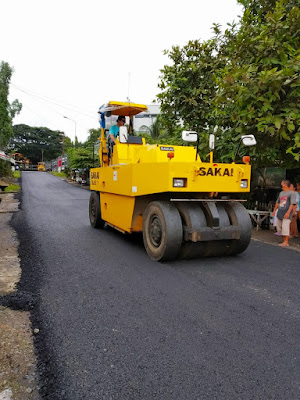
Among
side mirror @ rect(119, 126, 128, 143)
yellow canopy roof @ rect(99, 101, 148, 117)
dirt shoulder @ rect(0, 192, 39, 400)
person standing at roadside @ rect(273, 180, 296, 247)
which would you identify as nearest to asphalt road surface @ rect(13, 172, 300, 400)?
dirt shoulder @ rect(0, 192, 39, 400)

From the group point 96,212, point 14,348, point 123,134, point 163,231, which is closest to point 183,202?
point 163,231

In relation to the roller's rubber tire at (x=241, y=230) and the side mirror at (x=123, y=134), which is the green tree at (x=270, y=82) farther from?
the side mirror at (x=123, y=134)

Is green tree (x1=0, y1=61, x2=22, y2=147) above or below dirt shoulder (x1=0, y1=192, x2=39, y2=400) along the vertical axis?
above

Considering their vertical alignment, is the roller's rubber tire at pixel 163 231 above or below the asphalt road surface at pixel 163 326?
above

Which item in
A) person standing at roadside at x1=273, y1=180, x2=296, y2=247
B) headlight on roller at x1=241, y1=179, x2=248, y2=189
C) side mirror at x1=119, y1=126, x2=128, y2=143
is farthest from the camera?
person standing at roadside at x1=273, y1=180, x2=296, y2=247

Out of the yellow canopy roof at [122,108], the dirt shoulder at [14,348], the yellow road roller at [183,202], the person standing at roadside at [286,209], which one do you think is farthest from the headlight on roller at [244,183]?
the dirt shoulder at [14,348]

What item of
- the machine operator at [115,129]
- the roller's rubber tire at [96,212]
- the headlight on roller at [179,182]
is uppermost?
the machine operator at [115,129]

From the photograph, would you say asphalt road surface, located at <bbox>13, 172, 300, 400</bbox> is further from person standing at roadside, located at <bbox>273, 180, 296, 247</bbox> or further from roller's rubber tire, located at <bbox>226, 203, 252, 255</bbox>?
person standing at roadside, located at <bbox>273, 180, 296, 247</bbox>

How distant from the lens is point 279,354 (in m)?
2.64

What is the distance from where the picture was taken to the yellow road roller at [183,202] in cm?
486

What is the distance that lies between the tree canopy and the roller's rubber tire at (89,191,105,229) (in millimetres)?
3275

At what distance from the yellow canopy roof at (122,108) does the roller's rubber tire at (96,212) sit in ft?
6.73

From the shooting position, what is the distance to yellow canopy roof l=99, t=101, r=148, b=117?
7320 mm

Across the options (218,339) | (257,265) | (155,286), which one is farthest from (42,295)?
(257,265)
